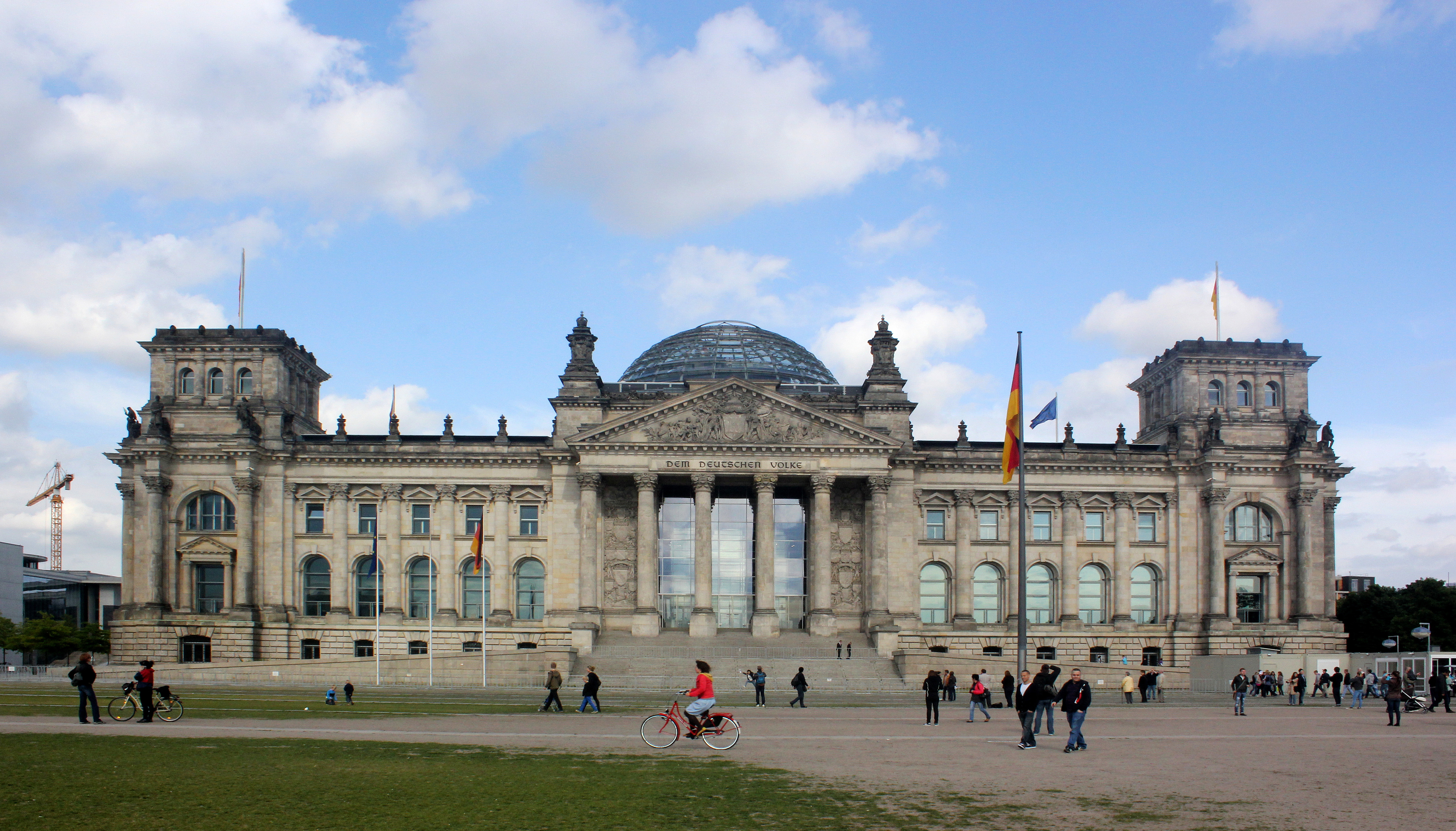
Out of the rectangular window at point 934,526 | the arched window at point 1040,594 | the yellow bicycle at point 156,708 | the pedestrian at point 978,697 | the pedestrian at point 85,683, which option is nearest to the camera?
the pedestrian at point 85,683

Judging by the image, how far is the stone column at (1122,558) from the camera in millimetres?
80438

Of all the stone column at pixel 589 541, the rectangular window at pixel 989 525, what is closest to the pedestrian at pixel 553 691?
the stone column at pixel 589 541

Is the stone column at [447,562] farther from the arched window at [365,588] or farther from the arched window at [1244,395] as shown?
the arched window at [1244,395]

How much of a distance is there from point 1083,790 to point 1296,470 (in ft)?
214

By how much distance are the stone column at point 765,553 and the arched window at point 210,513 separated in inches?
1373

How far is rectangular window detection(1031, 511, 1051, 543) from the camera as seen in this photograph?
3221 inches

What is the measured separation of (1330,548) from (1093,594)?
1583 cm

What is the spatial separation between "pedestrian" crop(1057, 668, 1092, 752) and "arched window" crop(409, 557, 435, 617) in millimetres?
57133

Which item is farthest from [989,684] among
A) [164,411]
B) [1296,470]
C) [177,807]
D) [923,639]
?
[164,411]

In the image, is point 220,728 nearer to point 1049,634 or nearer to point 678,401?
point 678,401

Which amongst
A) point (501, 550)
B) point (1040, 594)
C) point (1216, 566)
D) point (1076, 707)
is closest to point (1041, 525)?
point (1040, 594)

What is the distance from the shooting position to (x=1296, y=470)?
79.4 m

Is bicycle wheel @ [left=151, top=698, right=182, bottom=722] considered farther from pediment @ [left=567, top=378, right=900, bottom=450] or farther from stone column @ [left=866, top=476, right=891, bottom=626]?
stone column @ [left=866, top=476, right=891, bottom=626]

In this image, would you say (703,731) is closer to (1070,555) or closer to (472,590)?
(472,590)
